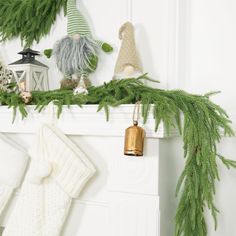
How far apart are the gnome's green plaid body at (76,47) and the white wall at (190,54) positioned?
158mm

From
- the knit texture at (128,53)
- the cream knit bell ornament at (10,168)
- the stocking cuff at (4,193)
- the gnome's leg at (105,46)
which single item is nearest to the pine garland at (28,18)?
Answer: the gnome's leg at (105,46)

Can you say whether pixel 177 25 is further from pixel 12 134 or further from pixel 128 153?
pixel 12 134

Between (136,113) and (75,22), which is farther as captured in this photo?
(75,22)

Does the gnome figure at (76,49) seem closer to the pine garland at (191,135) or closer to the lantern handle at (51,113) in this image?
the lantern handle at (51,113)

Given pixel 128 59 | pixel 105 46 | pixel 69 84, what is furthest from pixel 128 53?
pixel 69 84

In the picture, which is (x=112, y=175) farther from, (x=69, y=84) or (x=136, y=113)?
(x=69, y=84)

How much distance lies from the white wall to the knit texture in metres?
0.07

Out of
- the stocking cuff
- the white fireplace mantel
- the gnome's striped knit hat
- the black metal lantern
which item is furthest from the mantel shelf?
the gnome's striped knit hat

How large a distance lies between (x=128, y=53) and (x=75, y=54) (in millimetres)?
210

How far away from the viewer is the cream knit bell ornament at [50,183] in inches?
45.8

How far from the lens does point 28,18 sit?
58.7 inches

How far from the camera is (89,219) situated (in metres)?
1.21

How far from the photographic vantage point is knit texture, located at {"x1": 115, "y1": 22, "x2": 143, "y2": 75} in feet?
4.05

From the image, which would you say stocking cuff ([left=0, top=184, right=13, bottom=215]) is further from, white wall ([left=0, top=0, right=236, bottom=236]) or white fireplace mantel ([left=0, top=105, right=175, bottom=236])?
white wall ([left=0, top=0, right=236, bottom=236])
